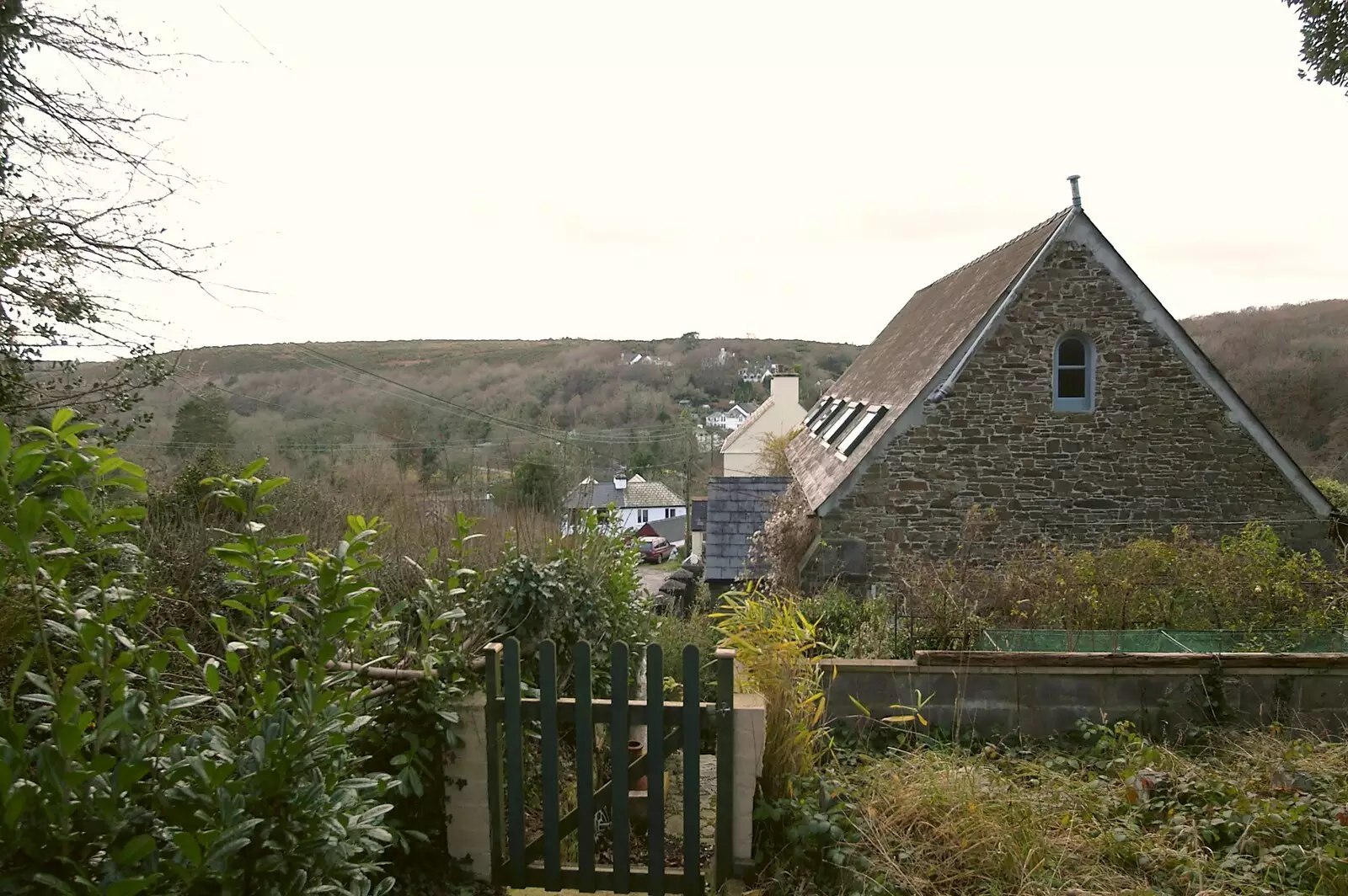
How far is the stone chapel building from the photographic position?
11.2 meters

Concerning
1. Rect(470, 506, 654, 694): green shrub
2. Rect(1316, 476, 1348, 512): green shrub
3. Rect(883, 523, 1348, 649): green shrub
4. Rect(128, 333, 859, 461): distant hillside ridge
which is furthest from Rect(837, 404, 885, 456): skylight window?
Rect(1316, 476, 1348, 512): green shrub

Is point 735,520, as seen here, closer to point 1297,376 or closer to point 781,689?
point 781,689

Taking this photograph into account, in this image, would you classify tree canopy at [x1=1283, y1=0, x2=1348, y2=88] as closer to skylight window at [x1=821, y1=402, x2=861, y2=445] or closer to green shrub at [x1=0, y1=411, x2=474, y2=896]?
skylight window at [x1=821, y1=402, x2=861, y2=445]

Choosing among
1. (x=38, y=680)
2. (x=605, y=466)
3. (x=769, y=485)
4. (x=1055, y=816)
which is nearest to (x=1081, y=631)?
(x=1055, y=816)

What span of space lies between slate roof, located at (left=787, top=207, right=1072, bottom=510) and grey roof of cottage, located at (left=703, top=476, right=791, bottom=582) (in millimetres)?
812

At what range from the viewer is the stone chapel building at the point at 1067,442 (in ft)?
36.6

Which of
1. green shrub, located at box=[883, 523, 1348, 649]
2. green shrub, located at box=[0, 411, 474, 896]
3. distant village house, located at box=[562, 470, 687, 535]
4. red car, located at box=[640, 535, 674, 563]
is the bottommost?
red car, located at box=[640, 535, 674, 563]

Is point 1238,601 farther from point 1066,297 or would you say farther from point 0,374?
point 0,374

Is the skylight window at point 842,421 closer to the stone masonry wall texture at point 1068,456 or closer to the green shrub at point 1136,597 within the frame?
the stone masonry wall texture at point 1068,456

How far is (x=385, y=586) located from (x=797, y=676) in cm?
329

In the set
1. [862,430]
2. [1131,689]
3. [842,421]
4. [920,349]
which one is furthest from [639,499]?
[1131,689]

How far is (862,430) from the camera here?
40.1ft

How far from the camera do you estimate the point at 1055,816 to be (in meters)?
4.10

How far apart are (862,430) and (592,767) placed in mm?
9141
